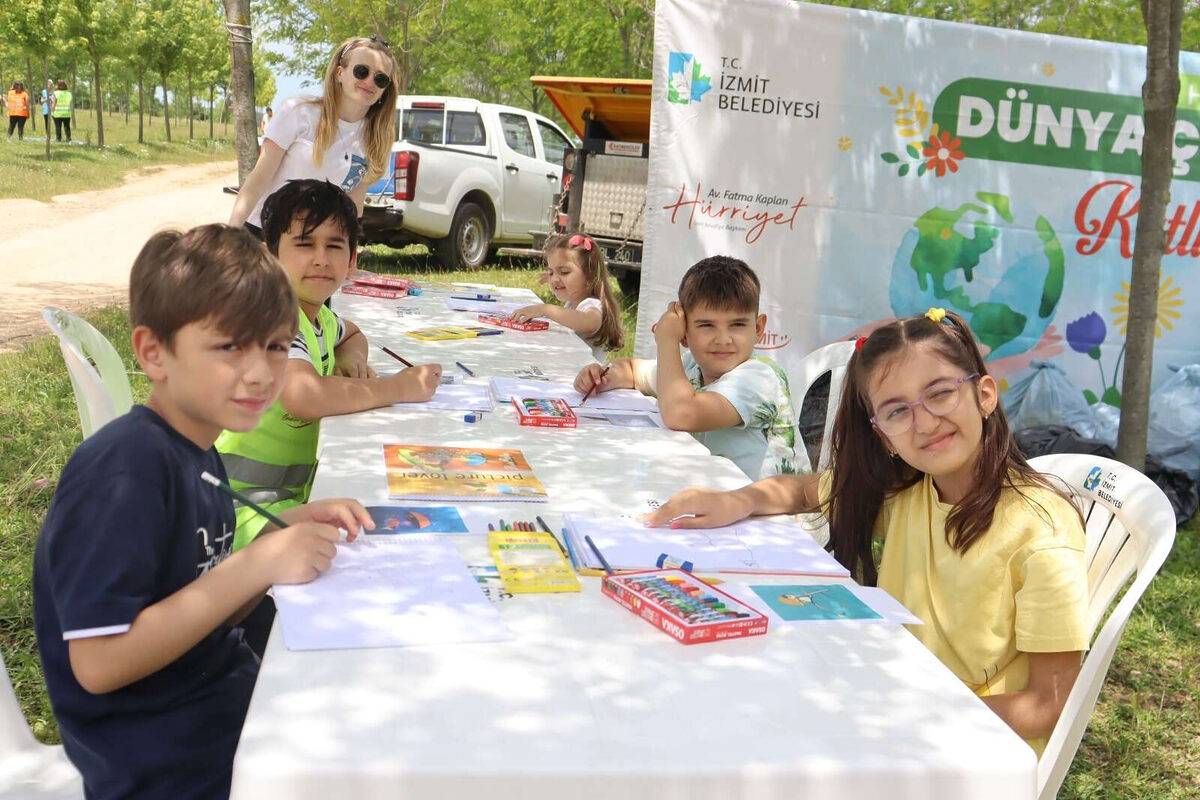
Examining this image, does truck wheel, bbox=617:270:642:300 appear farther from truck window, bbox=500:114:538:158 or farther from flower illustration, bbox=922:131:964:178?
flower illustration, bbox=922:131:964:178

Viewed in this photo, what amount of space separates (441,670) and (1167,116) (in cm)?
405

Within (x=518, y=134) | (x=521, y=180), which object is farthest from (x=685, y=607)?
(x=518, y=134)

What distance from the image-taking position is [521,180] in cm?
1276

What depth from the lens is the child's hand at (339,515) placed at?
1.89 m

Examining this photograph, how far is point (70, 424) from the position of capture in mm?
5453

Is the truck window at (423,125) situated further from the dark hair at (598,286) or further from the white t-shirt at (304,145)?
the white t-shirt at (304,145)

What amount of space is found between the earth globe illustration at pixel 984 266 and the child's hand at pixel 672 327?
3028 mm

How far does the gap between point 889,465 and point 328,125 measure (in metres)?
3.06

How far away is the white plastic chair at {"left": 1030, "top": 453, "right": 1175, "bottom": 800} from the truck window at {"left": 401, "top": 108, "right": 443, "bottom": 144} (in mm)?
10142

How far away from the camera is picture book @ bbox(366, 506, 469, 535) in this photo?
2.00m

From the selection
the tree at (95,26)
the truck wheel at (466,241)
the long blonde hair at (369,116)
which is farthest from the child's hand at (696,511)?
the tree at (95,26)

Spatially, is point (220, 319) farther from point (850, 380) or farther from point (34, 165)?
point (34, 165)

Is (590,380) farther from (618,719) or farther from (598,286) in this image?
(618,719)

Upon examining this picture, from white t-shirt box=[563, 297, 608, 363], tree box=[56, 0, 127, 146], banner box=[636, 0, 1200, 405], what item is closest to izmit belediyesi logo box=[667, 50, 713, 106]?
banner box=[636, 0, 1200, 405]
